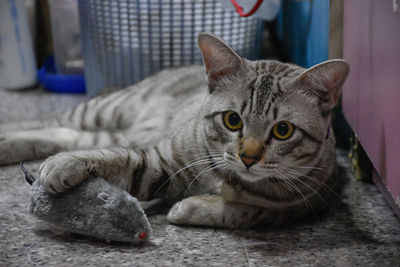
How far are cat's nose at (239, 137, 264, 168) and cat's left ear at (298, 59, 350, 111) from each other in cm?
25

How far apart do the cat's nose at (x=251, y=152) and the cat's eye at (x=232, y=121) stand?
10cm

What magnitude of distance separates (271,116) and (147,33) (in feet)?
4.74

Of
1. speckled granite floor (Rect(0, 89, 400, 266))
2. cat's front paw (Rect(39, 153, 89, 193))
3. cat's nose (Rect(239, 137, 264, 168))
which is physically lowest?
speckled granite floor (Rect(0, 89, 400, 266))

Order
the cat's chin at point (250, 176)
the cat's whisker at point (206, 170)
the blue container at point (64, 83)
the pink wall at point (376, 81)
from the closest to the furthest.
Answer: the pink wall at point (376, 81), the cat's chin at point (250, 176), the cat's whisker at point (206, 170), the blue container at point (64, 83)

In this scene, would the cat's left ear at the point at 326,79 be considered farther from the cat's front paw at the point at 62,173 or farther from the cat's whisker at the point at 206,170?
the cat's front paw at the point at 62,173

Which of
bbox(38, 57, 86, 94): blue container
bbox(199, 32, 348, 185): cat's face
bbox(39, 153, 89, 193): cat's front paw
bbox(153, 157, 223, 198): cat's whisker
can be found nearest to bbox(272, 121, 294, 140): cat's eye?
bbox(199, 32, 348, 185): cat's face

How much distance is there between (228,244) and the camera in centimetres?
156

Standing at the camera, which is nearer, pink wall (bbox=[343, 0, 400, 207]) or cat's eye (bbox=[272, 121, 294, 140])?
pink wall (bbox=[343, 0, 400, 207])

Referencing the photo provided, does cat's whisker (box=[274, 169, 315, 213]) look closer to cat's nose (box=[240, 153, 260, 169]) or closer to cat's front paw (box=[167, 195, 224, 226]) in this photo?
cat's nose (box=[240, 153, 260, 169])

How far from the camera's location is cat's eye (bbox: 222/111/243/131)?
5.14 ft

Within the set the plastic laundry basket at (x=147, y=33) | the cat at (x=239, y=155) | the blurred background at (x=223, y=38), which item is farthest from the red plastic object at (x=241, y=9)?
the cat at (x=239, y=155)

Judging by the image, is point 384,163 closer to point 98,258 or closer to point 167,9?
point 98,258

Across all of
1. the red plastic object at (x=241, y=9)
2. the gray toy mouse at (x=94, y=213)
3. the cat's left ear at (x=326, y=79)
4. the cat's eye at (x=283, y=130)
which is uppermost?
the red plastic object at (x=241, y=9)

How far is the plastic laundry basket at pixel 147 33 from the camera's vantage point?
2711 mm
